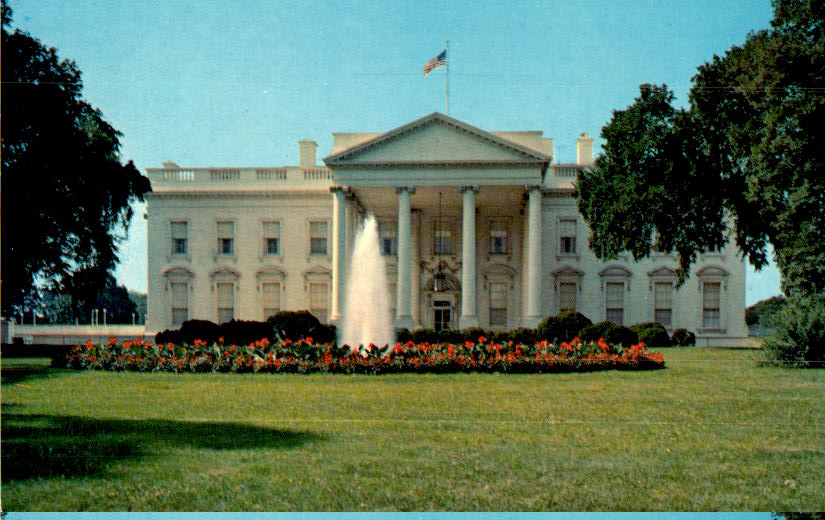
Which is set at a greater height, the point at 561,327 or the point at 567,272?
the point at 567,272

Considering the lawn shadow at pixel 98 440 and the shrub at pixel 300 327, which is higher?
the shrub at pixel 300 327

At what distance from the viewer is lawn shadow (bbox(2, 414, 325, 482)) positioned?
7652 mm

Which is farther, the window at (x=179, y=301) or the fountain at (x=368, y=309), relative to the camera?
the window at (x=179, y=301)

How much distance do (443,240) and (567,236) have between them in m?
6.90

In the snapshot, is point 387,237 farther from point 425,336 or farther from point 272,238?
point 425,336

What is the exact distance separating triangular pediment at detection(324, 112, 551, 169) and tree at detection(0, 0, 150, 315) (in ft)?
40.6

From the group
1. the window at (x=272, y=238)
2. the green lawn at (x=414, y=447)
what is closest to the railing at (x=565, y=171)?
the window at (x=272, y=238)

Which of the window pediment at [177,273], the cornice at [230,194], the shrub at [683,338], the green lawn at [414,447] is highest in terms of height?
the cornice at [230,194]

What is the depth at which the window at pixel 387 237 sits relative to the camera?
41.2m

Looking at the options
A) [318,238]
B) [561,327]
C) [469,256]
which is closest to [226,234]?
[318,238]

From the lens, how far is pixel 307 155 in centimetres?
4194

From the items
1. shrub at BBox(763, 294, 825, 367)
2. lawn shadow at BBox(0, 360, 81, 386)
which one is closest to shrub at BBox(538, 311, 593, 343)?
shrub at BBox(763, 294, 825, 367)

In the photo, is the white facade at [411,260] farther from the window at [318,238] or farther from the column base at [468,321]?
the column base at [468,321]

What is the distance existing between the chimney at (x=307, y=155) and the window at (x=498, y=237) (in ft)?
35.4
